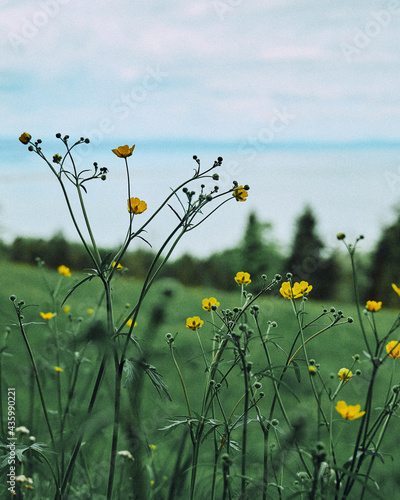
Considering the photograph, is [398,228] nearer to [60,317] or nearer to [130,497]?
[60,317]

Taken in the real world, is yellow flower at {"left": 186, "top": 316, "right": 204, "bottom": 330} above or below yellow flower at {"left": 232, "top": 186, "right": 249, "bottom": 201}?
below

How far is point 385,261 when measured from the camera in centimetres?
1189

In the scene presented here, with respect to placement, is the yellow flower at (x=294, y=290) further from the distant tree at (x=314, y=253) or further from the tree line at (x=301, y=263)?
the distant tree at (x=314, y=253)

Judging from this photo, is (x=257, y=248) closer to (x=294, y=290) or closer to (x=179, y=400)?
(x=179, y=400)

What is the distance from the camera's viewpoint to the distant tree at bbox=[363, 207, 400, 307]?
38.8 ft

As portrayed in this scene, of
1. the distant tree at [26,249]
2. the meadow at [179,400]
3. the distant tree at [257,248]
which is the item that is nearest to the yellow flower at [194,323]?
the meadow at [179,400]

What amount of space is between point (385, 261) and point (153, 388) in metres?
10.7

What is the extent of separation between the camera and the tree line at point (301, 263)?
29.5 feet

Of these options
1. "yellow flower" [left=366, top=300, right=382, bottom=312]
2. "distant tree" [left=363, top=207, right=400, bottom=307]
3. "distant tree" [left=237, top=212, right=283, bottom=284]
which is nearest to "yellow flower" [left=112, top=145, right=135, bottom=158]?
"yellow flower" [left=366, top=300, right=382, bottom=312]

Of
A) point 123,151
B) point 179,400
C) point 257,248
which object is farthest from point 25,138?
point 257,248

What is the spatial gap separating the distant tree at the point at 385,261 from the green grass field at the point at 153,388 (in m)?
6.20

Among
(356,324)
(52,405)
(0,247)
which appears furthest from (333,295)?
(52,405)

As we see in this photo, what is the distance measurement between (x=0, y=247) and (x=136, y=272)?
7.46 ft

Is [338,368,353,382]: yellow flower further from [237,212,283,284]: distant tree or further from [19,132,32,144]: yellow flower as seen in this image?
[237,212,283,284]: distant tree
